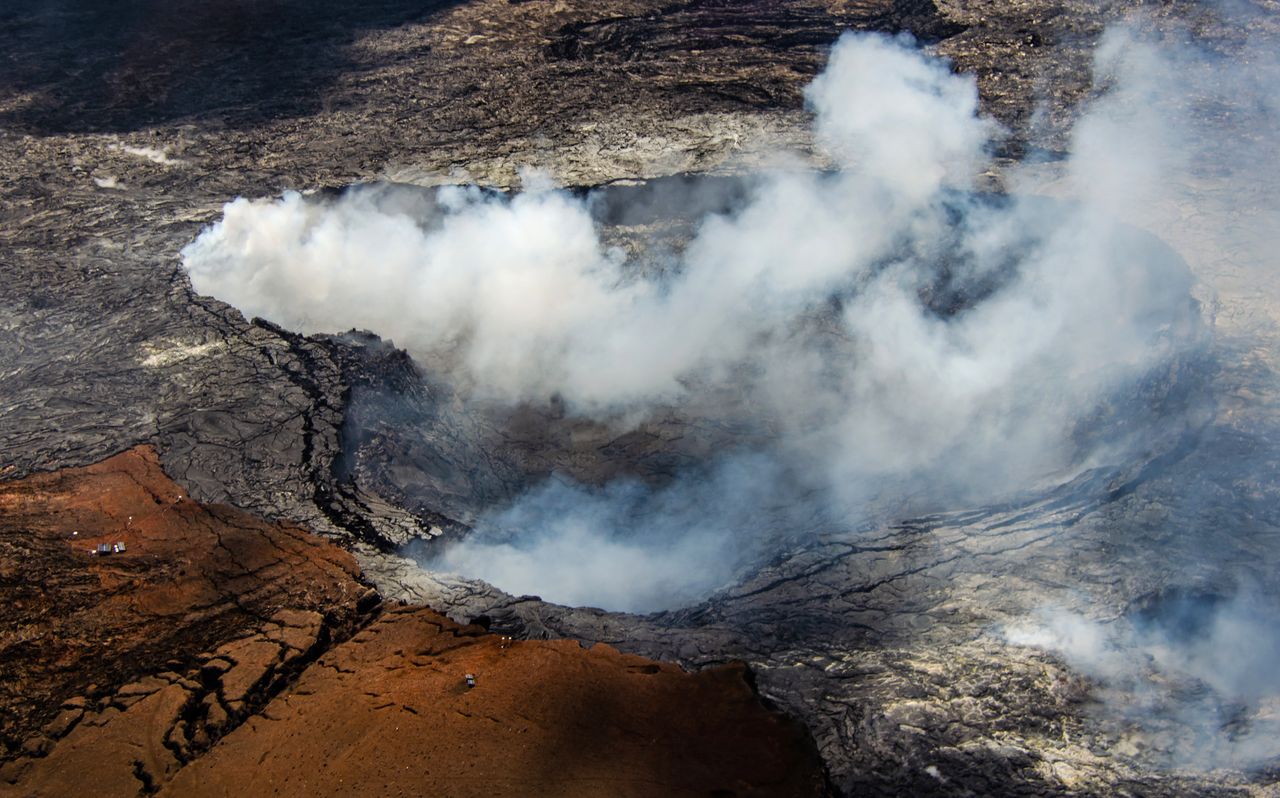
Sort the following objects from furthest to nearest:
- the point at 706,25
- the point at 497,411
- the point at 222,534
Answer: the point at 706,25
the point at 497,411
the point at 222,534

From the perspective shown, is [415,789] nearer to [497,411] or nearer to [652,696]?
[652,696]

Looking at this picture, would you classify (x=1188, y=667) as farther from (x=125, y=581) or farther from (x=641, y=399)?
(x=125, y=581)

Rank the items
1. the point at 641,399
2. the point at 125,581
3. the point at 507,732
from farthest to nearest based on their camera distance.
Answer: the point at 641,399, the point at 125,581, the point at 507,732

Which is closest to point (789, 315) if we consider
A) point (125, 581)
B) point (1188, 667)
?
point (1188, 667)

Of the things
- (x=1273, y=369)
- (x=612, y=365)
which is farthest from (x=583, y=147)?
(x=1273, y=369)

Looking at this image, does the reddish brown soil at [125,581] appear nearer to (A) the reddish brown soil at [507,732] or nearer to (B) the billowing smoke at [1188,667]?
(A) the reddish brown soil at [507,732]

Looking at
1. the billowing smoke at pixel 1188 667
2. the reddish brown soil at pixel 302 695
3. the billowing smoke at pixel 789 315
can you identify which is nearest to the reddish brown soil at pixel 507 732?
the reddish brown soil at pixel 302 695

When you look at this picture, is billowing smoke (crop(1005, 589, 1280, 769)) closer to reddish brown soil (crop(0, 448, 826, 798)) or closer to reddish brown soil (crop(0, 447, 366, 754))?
reddish brown soil (crop(0, 448, 826, 798))
